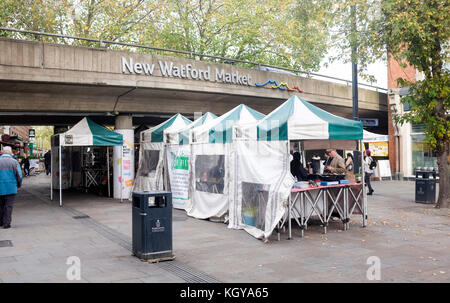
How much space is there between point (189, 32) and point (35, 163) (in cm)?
2007

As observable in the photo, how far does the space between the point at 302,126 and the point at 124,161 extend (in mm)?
9850

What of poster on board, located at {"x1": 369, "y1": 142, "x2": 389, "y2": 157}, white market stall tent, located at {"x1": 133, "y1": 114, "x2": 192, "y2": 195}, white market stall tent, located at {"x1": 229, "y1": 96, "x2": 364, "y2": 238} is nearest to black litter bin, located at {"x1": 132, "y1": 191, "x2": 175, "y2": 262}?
white market stall tent, located at {"x1": 229, "y1": 96, "x2": 364, "y2": 238}

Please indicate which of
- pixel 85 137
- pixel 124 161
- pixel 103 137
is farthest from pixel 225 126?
pixel 124 161

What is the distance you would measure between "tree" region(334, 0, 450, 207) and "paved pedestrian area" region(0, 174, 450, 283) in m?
2.43

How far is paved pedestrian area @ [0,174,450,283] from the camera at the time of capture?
232 inches

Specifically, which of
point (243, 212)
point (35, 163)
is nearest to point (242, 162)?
point (243, 212)

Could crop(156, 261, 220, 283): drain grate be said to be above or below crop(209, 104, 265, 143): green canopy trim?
below

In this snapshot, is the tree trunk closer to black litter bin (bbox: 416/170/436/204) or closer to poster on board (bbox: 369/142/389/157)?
black litter bin (bbox: 416/170/436/204)

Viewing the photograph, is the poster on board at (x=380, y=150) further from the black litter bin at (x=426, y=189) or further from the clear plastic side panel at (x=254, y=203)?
the clear plastic side panel at (x=254, y=203)

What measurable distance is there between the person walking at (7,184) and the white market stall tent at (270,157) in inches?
208

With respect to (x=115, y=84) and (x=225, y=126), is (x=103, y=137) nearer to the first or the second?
(x=115, y=84)

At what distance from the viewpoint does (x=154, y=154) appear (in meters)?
14.9
